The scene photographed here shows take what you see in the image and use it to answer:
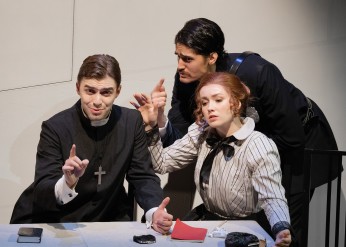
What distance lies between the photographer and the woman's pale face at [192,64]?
12.8 ft

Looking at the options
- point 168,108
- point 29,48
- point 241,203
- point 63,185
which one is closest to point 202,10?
point 168,108

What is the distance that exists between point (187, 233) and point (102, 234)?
347mm

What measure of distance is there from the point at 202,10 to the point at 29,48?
1.06 metres

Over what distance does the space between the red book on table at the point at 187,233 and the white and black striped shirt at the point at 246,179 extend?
38 centimetres

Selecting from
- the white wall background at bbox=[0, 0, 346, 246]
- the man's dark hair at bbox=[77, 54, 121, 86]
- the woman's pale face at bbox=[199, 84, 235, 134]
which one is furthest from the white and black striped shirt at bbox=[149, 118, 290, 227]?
the white wall background at bbox=[0, 0, 346, 246]

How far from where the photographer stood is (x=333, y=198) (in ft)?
17.1

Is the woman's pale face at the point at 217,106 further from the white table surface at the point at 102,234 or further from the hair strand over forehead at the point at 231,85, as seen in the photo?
the white table surface at the point at 102,234

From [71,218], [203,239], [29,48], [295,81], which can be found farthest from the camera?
[295,81]

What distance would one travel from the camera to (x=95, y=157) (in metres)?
3.64

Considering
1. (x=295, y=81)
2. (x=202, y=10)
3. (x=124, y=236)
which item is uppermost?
(x=202, y=10)

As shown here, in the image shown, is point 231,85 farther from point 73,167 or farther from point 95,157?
point 73,167

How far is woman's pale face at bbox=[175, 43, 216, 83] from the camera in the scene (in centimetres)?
389

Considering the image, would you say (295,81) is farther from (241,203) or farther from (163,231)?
(163,231)


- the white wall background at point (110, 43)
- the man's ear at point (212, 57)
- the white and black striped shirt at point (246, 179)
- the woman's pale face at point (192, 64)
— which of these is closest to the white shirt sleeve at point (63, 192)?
the white and black striped shirt at point (246, 179)
